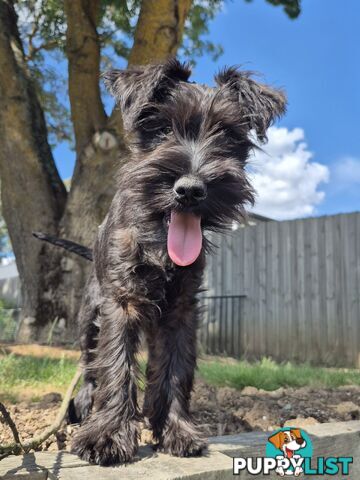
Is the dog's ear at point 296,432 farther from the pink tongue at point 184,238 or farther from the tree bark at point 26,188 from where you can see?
the tree bark at point 26,188

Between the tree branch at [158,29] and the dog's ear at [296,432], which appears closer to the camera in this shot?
the dog's ear at [296,432]

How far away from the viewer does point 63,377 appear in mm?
4336

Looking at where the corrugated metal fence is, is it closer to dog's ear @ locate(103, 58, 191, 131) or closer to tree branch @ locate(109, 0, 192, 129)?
tree branch @ locate(109, 0, 192, 129)

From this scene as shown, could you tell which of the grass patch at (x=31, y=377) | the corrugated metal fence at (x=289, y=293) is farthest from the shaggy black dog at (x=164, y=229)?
the corrugated metal fence at (x=289, y=293)

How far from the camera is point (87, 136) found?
7.34 meters

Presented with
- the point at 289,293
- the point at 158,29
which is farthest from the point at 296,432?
the point at 289,293

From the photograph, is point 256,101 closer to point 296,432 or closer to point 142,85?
point 142,85

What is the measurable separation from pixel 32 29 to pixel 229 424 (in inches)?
393

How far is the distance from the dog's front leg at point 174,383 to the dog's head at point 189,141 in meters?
0.48

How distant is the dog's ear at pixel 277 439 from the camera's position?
2465mm

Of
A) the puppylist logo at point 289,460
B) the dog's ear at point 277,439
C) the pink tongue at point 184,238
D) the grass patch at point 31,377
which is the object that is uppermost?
the pink tongue at point 184,238

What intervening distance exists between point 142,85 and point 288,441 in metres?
1.86

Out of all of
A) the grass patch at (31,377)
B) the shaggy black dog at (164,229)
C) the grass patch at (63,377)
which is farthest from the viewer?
the grass patch at (63,377)

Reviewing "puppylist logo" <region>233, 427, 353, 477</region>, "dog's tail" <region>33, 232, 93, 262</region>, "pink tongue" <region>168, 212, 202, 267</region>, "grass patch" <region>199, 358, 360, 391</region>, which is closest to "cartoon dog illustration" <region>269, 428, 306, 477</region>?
"puppylist logo" <region>233, 427, 353, 477</region>
